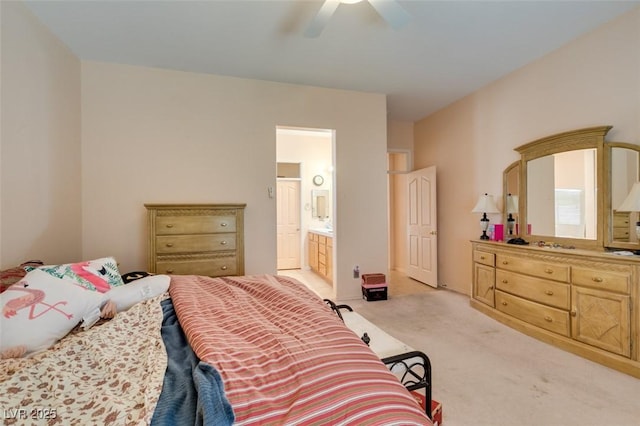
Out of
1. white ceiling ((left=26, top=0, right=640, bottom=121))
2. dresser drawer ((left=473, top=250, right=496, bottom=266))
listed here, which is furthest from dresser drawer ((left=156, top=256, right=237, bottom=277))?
dresser drawer ((left=473, top=250, right=496, bottom=266))

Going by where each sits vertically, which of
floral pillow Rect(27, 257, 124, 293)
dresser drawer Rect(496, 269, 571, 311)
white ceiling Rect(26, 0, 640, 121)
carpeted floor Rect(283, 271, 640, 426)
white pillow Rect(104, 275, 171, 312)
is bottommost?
carpeted floor Rect(283, 271, 640, 426)

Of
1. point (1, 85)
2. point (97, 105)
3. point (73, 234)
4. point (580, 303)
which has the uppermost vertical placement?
point (97, 105)

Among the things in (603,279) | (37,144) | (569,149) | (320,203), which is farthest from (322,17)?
(320,203)

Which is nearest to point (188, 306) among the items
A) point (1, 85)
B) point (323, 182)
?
point (1, 85)

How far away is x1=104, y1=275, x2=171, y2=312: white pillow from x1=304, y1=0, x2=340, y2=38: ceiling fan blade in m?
2.09

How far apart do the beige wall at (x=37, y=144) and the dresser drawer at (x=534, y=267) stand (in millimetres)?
4346

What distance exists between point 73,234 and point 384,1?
3499 millimetres

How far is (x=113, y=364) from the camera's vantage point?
97 cm

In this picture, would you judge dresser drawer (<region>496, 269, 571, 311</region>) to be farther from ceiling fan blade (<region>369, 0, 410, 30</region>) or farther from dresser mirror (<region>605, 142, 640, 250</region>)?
ceiling fan blade (<region>369, 0, 410, 30</region>)

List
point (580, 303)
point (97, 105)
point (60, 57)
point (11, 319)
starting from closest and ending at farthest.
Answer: point (11, 319)
point (580, 303)
point (60, 57)
point (97, 105)

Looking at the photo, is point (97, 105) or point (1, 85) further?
point (97, 105)

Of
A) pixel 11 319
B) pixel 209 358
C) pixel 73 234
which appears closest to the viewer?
pixel 209 358

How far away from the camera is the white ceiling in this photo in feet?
7.69

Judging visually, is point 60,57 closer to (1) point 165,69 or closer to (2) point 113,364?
(1) point 165,69
